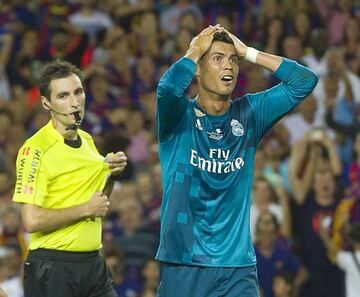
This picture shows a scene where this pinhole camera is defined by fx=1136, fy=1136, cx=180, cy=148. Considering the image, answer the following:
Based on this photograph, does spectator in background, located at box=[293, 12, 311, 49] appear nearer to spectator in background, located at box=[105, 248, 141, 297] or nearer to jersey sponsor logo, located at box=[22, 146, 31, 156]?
spectator in background, located at box=[105, 248, 141, 297]

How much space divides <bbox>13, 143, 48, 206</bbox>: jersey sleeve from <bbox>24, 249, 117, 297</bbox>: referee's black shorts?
35cm

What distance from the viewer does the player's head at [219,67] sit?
6.04m

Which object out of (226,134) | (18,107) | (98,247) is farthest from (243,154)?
(18,107)

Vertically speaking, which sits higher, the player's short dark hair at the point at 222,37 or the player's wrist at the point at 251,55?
Result: the player's short dark hair at the point at 222,37

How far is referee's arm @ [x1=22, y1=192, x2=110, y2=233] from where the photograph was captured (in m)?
6.44

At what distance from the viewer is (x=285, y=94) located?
619cm

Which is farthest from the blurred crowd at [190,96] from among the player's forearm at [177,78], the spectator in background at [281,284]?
the player's forearm at [177,78]

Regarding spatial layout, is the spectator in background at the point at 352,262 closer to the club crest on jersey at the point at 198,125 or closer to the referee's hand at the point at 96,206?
the referee's hand at the point at 96,206

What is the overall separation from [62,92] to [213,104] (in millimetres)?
1047

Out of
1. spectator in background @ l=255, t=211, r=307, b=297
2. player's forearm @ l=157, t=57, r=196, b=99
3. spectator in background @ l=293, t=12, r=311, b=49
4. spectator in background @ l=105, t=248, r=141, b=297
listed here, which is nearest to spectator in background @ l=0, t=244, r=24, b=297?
spectator in background @ l=105, t=248, r=141, b=297

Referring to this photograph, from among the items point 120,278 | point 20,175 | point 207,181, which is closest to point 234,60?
point 207,181

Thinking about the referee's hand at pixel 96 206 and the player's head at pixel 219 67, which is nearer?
the player's head at pixel 219 67

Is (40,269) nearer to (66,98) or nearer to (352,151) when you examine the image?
(66,98)

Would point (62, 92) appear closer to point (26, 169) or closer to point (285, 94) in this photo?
point (26, 169)
